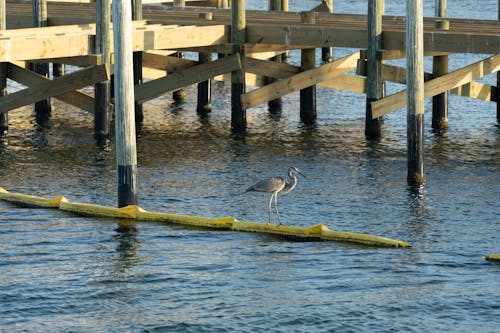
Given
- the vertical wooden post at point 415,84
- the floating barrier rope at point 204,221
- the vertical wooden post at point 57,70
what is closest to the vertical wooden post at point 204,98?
the vertical wooden post at point 57,70

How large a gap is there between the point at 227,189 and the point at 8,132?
27.7ft

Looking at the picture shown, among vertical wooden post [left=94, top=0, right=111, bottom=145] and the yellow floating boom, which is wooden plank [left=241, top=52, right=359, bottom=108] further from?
the yellow floating boom

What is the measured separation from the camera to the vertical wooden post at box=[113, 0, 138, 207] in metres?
22.1

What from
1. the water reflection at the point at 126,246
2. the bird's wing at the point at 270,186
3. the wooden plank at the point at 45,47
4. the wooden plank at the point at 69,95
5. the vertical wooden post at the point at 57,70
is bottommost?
the water reflection at the point at 126,246

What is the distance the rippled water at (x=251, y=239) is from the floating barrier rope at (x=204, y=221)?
0.73ft

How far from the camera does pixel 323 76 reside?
3253cm

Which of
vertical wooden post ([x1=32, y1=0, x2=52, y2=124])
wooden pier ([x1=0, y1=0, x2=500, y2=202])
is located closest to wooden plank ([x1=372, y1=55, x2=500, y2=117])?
wooden pier ([x1=0, y1=0, x2=500, y2=202])

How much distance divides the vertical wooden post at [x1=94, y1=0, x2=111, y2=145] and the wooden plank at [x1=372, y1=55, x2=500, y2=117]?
6.06m

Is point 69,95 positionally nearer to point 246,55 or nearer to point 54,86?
point 54,86

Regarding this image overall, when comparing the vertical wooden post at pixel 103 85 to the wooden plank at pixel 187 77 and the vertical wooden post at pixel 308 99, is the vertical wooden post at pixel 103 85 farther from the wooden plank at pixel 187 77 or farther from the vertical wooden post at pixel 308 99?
the vertical wooden post at pixel 308 99

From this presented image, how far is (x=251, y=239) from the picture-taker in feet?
72.8

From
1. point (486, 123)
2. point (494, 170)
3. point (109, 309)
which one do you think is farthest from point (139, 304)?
point (486, 123)

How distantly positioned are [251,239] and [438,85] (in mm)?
9124

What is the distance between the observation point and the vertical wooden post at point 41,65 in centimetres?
3366
